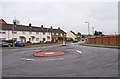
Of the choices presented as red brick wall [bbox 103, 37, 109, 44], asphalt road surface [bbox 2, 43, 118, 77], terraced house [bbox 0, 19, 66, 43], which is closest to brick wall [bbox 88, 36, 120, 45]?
red brick wall [bbox 103, 37, 109, 44]

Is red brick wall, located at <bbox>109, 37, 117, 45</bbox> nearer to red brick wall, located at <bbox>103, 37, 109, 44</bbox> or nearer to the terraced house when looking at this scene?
red brick wall, located at <bbox>103, 37, 109, 44</bbox>

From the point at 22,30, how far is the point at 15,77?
64.3 meters

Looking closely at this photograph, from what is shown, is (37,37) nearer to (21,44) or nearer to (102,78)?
(21,44)

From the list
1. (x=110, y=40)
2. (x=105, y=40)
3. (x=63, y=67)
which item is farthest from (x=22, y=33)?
(x=63, y=67)

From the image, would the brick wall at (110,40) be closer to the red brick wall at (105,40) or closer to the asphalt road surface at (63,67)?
the red brick wall at (105,40)

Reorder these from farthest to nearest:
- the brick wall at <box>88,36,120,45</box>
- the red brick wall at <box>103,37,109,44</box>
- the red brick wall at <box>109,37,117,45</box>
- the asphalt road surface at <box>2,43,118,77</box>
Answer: the red brick wall at <box>103,37,109,44</box> → the red brick wall at <box>109,37,117,45</box> → the brick wall at <box>88,36,120,45</box> → the asphalt road surface at <box>2,43,118,77</box>

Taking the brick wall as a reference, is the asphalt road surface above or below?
below

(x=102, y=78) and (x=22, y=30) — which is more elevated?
(x=22, y=30)

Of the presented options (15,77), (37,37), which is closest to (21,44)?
(37,37)

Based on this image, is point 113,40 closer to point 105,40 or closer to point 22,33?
point 105,40

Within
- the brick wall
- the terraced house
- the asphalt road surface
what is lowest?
the asphalt road surface

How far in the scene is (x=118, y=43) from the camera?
3703 centimetres

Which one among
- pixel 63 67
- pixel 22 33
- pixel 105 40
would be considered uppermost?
pixel 22 33

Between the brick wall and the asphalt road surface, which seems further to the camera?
the brick wall
